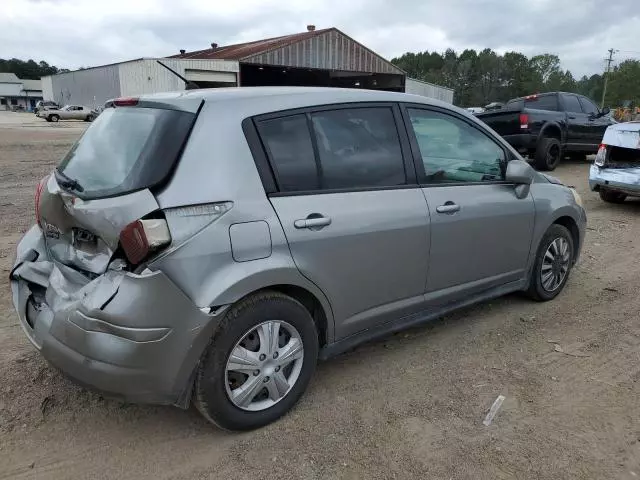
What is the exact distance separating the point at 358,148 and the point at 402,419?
1569mm

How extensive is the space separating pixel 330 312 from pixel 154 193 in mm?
1168

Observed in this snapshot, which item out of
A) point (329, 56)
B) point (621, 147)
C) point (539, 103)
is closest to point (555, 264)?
point (621, 147)

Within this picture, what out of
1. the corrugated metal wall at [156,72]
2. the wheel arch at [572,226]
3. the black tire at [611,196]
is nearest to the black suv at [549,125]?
the black tire at [611,196]

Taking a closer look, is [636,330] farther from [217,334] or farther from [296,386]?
[217,334]

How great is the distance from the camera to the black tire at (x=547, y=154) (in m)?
12.2

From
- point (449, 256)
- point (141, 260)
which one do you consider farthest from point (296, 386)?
point (449, 256)

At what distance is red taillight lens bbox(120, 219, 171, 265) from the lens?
233 centimetres

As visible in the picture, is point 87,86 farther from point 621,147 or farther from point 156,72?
point 621,147

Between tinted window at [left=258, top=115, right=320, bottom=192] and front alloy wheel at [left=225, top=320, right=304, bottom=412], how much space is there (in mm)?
751

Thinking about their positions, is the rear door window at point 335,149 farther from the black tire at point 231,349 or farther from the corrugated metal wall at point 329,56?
the corrugated metal wall at point 329,56

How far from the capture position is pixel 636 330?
161 inches

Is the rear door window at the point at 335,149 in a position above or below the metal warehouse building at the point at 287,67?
below

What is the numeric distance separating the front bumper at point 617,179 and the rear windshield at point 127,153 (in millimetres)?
7529

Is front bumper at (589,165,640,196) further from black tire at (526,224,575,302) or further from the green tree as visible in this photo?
the green tree
